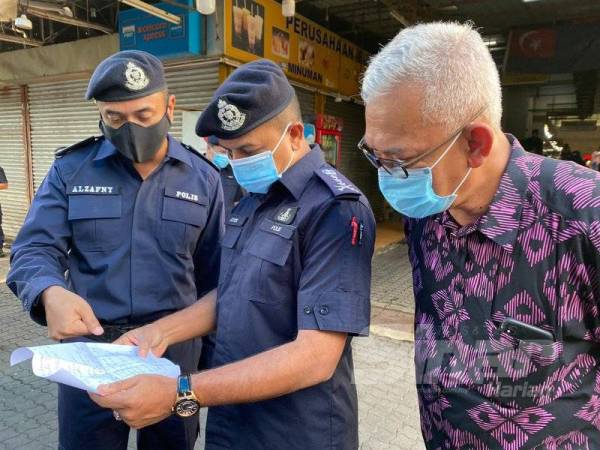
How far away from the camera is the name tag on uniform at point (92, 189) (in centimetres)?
180

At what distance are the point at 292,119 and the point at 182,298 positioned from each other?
90cm

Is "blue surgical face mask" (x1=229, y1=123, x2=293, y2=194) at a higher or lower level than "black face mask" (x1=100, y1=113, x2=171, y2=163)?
lower

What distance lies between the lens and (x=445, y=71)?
1.02 m

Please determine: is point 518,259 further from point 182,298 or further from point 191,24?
point 191,24

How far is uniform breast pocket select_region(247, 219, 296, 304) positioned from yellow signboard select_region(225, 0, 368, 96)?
484cm

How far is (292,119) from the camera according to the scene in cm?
149

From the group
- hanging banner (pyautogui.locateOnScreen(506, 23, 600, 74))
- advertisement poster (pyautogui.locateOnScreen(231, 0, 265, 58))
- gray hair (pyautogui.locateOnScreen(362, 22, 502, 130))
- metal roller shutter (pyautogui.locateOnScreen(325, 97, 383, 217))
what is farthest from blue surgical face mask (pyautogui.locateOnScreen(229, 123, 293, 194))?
metal roller shutter (pyautogui.locateOnScreen(325, 97, 383, 217))

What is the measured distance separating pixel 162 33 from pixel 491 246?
683 centimetres

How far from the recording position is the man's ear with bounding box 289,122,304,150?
4.87 feet

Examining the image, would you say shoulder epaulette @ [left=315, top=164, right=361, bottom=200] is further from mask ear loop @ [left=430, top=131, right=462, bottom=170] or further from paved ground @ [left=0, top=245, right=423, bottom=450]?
paved ground @ [left=0, top=245, right=423, bottom=450]

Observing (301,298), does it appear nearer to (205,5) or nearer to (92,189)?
(92,189)

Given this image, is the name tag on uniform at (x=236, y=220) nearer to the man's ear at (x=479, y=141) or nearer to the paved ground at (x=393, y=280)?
the man's ear at (x=479, y=141)

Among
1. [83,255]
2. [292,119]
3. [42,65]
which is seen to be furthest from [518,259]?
[42,65]

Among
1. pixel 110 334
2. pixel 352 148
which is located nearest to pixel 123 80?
pixel 110 334
